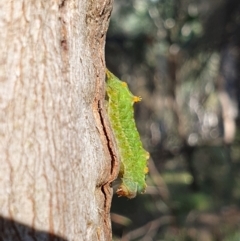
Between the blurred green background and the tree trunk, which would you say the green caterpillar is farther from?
the blurred green background

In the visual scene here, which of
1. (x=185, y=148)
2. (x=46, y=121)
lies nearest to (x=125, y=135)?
(x=46, y=121)

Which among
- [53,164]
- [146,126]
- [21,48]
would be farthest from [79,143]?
[146,126]

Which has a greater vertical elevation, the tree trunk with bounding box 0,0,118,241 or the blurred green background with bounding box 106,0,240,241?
the tree trunk with bounding box 0,0,118,241

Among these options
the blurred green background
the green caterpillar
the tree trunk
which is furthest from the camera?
the blurred green background

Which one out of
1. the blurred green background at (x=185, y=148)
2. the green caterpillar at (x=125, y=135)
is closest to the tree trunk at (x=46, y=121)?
the green caterpillar at (x=125, y=135)

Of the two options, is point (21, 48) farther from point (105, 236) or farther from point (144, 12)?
point (144, 12)

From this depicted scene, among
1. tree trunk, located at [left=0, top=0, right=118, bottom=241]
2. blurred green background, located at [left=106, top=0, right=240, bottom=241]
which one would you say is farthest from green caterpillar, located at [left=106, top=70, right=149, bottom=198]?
blurred green background, located at [left=106, top=0, right=240, bottom=241]

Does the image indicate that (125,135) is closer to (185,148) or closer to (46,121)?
(46,121)
